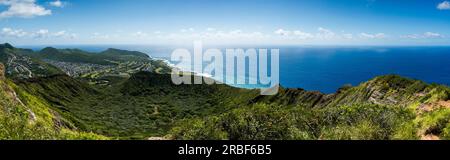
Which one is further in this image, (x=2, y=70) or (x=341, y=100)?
(x=341, y=100)

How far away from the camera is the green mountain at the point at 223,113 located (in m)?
23.8

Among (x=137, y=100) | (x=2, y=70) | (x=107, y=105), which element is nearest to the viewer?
(x=2, y=70)

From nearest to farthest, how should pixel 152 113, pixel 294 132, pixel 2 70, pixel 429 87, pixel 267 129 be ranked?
pixel 294 132 → pixel 267 129 → pixel 429 87 → pixel 2 70 → pixel 152 113

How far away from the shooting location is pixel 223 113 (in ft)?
137

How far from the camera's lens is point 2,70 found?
54.8m

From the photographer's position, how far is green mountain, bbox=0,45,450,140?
78.2ft

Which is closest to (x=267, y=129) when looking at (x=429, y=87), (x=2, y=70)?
(x=429, y=87)
